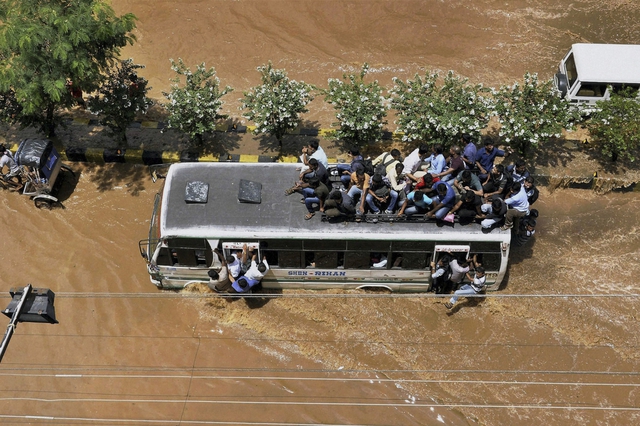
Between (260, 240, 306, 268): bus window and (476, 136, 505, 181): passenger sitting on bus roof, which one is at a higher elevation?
(476, 136, 505, 181): passenger sitting on bus roof

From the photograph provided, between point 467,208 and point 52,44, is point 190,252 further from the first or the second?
point 52,44

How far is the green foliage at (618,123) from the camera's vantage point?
1354 cm

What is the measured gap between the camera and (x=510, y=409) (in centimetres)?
1034

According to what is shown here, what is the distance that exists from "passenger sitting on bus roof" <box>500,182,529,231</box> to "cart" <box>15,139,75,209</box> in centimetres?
1110

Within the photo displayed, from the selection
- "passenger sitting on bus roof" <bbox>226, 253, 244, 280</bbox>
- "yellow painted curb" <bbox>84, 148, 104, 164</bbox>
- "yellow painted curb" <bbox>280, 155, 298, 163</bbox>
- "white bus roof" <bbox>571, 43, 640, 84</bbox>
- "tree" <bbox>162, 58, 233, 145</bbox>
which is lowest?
"passenger sitting on bus roof" <bbox>226, 253, 244, 280</bbox>

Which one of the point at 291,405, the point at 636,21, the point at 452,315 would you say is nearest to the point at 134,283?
the point at 291,405

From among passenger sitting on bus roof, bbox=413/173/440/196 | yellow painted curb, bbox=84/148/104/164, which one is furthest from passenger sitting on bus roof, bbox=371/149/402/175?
yellow painted curb, bbox=84/148/104/164

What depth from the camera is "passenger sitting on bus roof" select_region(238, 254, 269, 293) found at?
10.8m

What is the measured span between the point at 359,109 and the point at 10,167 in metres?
9.15

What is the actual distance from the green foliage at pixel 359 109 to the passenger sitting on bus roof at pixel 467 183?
2868mm

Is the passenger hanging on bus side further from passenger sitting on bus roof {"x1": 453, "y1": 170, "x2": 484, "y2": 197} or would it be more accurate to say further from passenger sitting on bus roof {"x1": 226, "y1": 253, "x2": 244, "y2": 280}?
passenger sitting on bus roof {"x1": 453, "y1": 170, "x2": 484, "y2": 197}

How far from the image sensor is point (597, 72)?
15.0 m

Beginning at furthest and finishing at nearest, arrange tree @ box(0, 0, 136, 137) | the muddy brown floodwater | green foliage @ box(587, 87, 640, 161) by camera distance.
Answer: green foliage @ box(587, 87, 640, 161) → tree @ box(0, 0, 136, 137) → the muddy brown floodwater

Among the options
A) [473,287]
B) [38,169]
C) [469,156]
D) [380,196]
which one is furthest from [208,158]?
[473,287]
